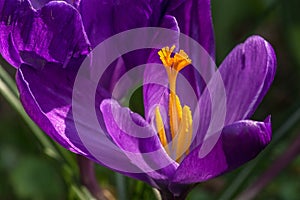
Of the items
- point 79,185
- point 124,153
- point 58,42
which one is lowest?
point 79,185

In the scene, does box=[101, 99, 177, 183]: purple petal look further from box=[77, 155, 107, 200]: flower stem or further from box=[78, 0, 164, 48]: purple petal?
box=[77, 155, 107, 200]: flower stem

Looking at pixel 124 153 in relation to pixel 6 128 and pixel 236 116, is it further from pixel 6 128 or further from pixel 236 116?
pixel 6 128

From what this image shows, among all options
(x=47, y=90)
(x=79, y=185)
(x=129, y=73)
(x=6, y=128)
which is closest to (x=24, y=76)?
(x=47, y=90)

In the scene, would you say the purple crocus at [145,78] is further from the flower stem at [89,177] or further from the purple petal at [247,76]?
the flower stem at [89,177]

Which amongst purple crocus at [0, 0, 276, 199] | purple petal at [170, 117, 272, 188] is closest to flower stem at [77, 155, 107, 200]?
purple crocus at [0, 0, 276, 199]

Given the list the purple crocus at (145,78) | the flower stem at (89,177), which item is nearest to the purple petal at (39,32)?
the purple crocus at (145,78)

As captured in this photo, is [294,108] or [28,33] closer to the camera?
[28,33]

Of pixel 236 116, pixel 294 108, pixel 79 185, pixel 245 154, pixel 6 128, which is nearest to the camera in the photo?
pixel 245 154
